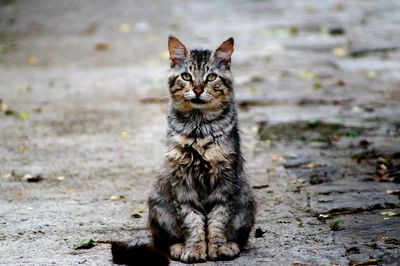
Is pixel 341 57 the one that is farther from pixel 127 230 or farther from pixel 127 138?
pixel 127 230

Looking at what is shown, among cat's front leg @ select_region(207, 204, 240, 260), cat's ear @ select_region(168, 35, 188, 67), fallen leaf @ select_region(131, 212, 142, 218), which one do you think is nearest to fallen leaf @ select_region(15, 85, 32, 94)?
fallen leaf @ select_region(131, 212, 142, 218)

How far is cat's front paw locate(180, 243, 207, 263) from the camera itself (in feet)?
17.1

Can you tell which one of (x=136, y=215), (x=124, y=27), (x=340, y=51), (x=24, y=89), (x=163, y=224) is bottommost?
(x=136, y=215)

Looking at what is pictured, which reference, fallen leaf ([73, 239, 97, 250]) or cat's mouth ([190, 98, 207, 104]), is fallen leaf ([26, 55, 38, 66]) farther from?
cat's mouth ([190, 98, 207, 104])

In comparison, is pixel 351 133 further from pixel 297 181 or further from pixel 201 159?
pixel 201 159

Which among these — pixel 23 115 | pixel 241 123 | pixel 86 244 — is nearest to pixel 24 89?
pixel 23 115

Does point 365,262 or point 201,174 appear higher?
point 201,174

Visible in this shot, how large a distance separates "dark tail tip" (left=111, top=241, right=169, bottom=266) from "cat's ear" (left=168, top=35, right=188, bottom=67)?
1420 mm

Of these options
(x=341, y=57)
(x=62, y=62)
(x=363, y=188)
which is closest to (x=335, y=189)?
(x=363, y=188)

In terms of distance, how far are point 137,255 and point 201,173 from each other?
0.76 meters

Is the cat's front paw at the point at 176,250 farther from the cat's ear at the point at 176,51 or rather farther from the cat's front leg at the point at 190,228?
the cat's ear at the point at 176,51

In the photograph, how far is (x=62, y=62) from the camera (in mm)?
13344

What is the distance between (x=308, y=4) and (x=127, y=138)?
10.3 m

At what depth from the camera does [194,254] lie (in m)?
5.20
